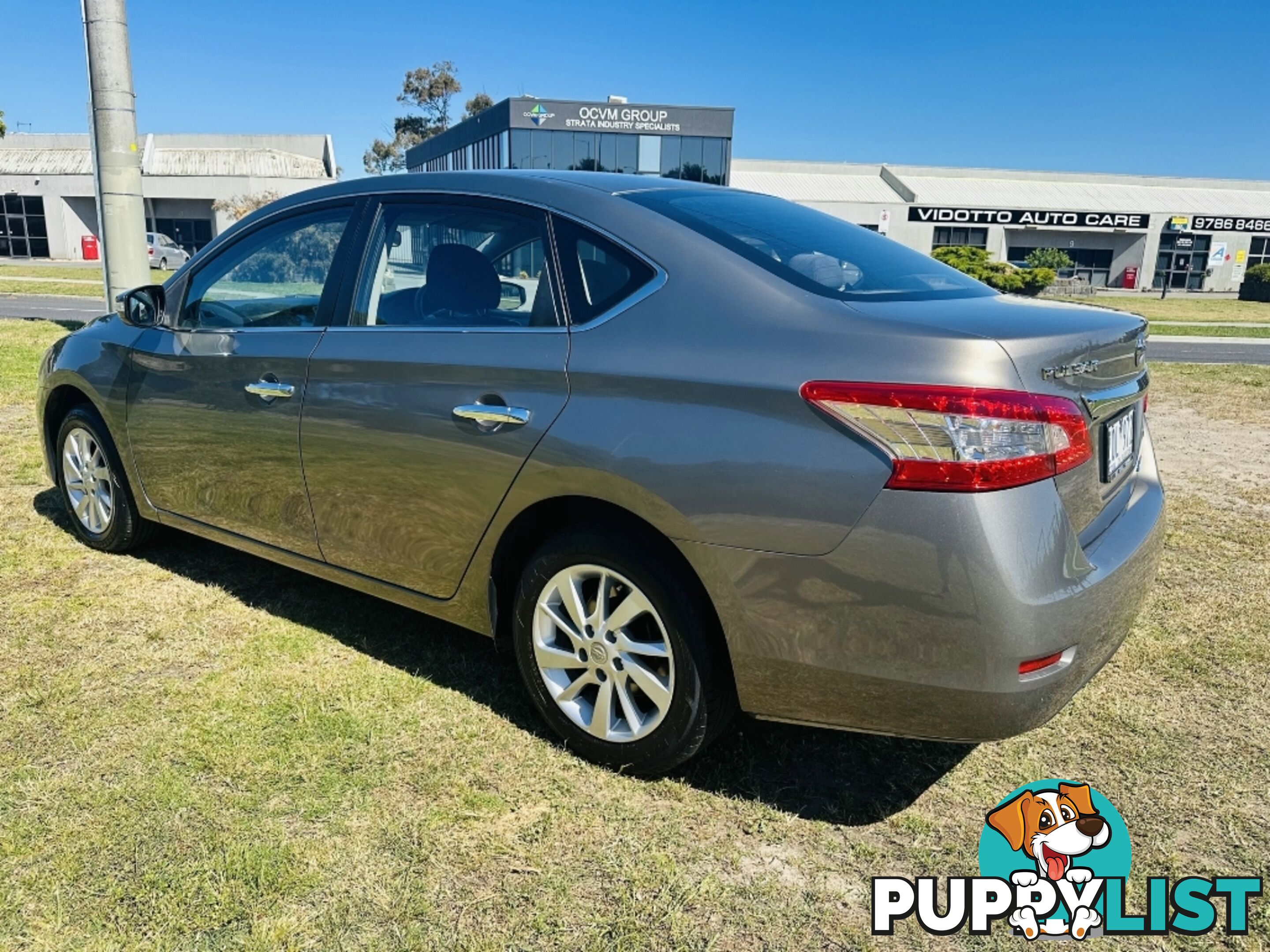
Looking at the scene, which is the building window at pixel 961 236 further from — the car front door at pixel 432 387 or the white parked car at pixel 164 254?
the car front door at pixel 432 387

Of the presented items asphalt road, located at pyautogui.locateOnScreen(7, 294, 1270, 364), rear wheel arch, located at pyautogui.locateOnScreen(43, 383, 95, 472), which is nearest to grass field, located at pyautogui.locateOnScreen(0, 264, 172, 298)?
asphalt road, located at pyautogui.locateOnScreen(7, 294, 1270, 364)

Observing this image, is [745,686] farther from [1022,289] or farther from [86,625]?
[1022,289]

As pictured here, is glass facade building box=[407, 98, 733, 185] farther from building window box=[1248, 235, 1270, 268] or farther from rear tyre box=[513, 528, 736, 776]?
rear tyre box=[513, 528, 736, 776]

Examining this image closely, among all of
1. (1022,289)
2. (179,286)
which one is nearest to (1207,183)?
(1022,289)

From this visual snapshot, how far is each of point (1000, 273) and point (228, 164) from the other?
145ft

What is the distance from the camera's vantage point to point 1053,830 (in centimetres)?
268

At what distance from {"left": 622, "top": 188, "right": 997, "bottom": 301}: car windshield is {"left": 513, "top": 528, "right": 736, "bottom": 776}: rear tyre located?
874 millimetres

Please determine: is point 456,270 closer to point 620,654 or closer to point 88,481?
point 620,654

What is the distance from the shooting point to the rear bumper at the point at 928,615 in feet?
7.13

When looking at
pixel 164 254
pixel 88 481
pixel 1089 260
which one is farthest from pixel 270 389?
pixel 1089 260

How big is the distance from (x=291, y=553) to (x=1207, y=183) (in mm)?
71230

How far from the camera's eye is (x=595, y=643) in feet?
9.12

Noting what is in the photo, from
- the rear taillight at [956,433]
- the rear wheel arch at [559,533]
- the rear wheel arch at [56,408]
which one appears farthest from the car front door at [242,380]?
the rear taillight at [956,433]

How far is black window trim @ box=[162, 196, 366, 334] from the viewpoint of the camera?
3416 millimetres
